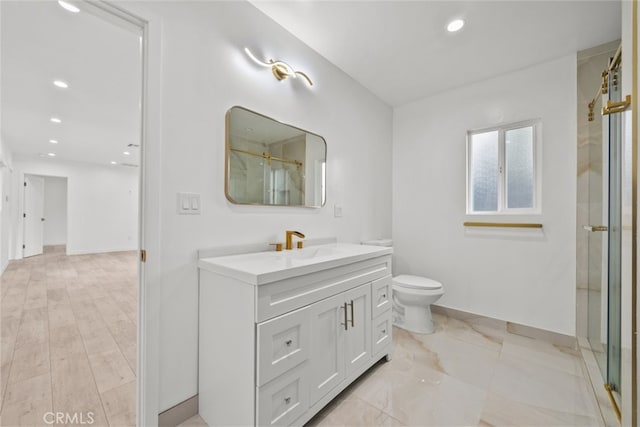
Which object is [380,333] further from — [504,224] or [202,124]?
[202,124]

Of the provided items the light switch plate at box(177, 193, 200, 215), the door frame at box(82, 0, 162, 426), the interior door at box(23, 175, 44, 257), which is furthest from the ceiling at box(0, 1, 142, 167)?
the interior door at box(23, 175, 44, 257)

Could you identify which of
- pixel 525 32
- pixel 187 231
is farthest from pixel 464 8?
pixel 187 231

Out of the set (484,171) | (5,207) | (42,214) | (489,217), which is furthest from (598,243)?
(42,214)

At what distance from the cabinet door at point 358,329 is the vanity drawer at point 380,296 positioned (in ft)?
0.17

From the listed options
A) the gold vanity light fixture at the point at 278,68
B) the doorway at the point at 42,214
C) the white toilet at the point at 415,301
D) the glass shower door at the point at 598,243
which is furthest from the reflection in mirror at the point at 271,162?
the doorway at the point at 42,214

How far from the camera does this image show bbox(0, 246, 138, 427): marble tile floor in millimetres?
1447

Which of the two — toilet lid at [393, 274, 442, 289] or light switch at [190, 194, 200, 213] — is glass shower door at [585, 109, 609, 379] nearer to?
toilet lid at [393, 274, 442, 289]

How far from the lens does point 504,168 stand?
8.58ft

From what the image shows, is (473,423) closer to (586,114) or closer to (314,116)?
(314,116)

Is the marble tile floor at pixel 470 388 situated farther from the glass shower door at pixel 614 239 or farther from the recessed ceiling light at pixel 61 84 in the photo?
the recessed ceiling light at pixel 61 84

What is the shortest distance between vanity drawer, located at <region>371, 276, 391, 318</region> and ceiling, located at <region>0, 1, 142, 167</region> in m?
2.05

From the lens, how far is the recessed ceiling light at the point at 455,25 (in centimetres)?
186

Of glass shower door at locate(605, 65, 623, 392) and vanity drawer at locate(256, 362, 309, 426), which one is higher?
glass shower door at locate(605, 65, 623, 392)

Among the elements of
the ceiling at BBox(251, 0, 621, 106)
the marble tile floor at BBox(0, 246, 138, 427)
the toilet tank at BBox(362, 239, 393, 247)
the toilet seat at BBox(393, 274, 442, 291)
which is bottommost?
the marble tile floor at BBox(0, 246, 138, 427)
